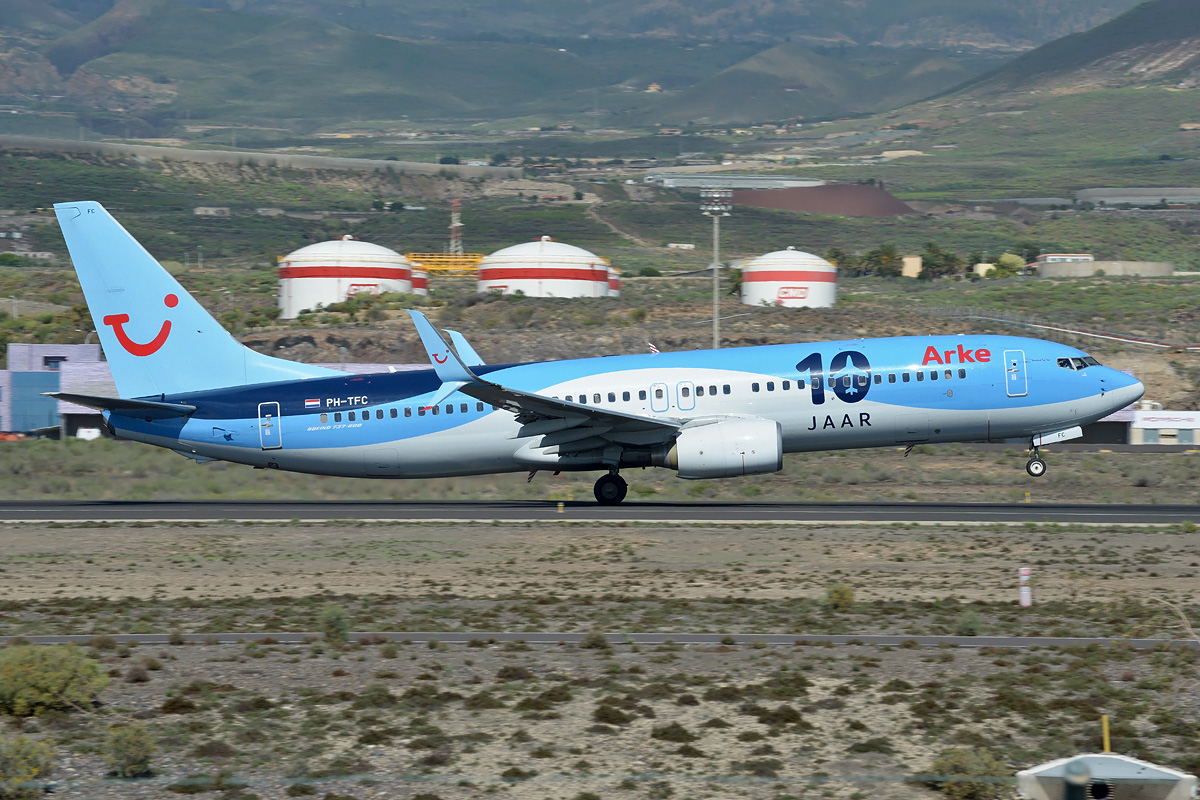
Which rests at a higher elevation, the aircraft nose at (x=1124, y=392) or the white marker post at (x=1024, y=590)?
the aircraft nose at (x=1124, y=392)

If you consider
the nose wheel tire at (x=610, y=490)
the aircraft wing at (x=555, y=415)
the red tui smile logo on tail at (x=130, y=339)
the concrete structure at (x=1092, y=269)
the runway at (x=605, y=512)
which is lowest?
the runway at (x=605, y=512)

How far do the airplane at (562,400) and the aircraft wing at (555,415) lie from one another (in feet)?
0.21

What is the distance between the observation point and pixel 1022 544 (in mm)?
29984

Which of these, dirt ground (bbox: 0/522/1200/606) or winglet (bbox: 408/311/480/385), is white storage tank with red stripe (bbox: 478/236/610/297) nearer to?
winglet (bbox: 408/311/480/385)

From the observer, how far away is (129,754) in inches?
566

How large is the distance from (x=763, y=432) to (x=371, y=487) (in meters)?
13.6

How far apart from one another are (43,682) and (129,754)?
Answer: 2.73 metres

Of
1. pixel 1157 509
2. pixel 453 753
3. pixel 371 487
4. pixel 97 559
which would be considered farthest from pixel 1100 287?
pixel 453 753

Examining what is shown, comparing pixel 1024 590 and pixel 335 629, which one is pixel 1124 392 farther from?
pixel 335 629

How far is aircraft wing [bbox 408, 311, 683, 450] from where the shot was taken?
34.2 metres

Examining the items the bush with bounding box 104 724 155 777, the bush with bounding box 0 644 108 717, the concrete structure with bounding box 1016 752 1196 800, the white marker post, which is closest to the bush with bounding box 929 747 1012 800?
the concrete structure with bounding box 1016 752 1196 800

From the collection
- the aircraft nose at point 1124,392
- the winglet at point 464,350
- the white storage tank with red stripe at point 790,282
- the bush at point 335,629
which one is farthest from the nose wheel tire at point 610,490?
the white storage tank with red stripe at point 790,282

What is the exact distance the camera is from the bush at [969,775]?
13.6m

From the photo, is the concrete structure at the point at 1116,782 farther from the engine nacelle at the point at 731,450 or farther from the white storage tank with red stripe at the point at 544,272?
the white storage tank with red stripe at the point at 544,272
